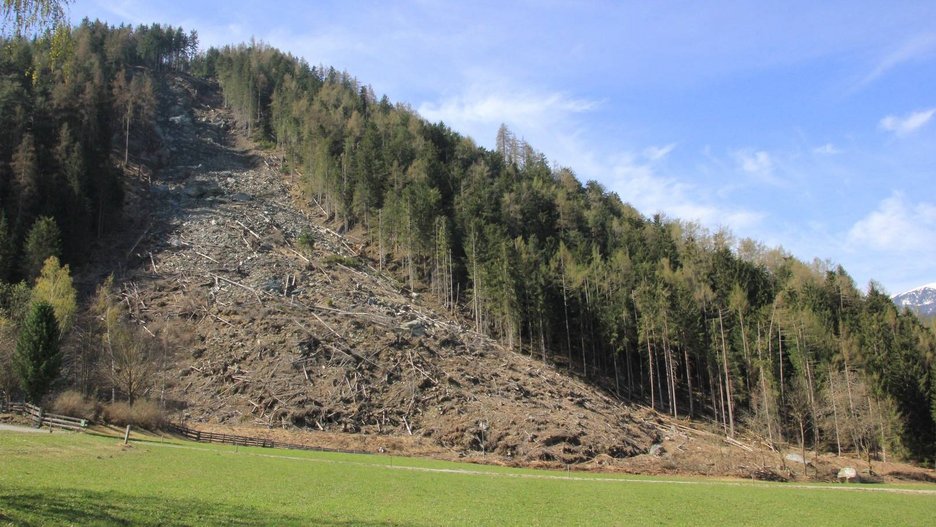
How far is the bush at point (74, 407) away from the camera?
39906mm

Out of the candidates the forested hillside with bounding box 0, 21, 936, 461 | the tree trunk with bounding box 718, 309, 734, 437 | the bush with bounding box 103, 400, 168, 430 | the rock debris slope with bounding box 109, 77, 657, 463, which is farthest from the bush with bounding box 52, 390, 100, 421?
the tree trunk with bounding box 718, 309, 734, 437

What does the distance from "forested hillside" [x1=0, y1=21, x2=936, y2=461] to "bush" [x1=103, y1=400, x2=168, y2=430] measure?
4.31 meters

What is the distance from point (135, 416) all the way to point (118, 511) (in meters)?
31.4

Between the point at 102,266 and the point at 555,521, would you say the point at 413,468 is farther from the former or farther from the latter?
the point at 102,266

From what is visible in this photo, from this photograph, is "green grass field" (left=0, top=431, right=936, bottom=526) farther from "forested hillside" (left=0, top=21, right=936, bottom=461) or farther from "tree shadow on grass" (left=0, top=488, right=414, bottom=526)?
"forested hillside" (left=0, top=21, right=936, bottom=461)

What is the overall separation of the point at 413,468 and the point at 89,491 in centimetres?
2177

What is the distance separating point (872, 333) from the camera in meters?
70.4

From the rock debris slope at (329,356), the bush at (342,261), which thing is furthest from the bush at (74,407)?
the bush at (342,261)

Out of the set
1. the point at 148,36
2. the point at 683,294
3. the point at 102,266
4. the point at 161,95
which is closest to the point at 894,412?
the point at 683,294

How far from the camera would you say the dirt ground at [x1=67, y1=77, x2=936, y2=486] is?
46.4m

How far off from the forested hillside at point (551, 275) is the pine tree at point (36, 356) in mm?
3796

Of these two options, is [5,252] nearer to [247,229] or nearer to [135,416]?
[247,229]

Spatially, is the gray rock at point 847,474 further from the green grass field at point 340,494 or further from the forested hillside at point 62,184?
the forested hillside at point 62,184

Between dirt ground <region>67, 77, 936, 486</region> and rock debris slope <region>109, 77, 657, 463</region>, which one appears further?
rock debris slope <region>109, 77, 657, 463</region>
